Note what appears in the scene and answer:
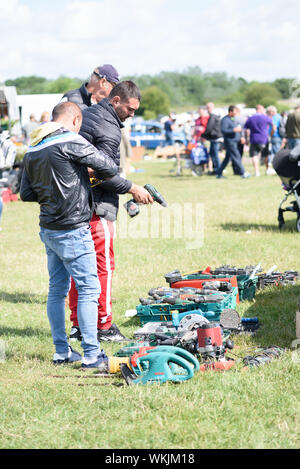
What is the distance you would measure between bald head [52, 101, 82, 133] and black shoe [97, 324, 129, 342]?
191 cm

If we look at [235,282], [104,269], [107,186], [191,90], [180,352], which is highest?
[107,186]

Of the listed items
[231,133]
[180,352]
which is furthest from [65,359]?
[231,133]

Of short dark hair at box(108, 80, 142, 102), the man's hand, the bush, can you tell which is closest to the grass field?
the man's hand

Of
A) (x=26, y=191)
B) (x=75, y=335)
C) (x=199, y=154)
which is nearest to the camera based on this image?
(x=26, y=191)

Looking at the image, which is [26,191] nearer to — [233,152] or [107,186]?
[107,186]

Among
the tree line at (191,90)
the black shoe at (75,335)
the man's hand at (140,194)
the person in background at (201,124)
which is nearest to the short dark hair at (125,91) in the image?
the man's hand at (140,194)

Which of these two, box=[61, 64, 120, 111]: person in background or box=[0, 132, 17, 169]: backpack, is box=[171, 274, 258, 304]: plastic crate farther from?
box=[0, 132, 17, 169]: backpack

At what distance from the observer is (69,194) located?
479 cm

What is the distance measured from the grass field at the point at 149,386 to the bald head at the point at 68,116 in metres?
1.84

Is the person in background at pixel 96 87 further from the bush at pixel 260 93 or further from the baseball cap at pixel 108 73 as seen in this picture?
the bush at pixel 260 93

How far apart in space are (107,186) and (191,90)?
135572mm

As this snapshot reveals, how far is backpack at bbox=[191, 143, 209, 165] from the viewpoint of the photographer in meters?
22.6
